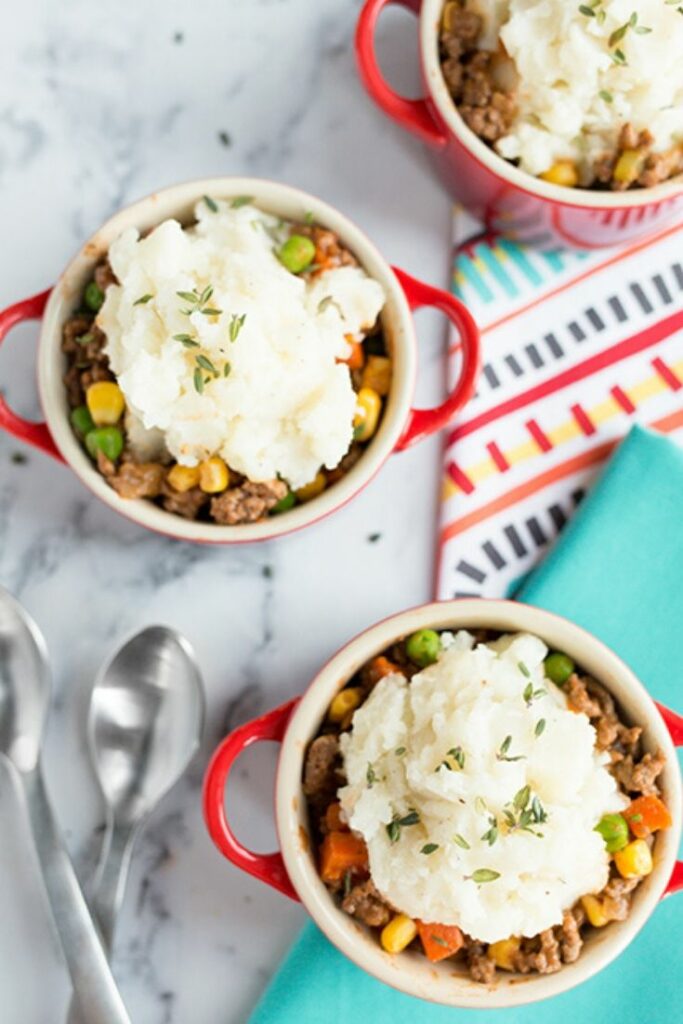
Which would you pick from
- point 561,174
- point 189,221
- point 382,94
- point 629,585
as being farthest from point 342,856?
point 382,94

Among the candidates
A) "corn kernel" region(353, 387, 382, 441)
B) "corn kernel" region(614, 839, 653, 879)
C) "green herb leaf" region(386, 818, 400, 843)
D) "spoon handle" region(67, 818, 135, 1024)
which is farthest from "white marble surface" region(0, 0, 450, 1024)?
"corn kernel" region(614, 839, 653, 879)

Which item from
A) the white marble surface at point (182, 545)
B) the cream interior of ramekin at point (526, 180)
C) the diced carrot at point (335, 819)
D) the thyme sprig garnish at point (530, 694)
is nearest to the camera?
the thyme sprig garnish at point (530, 694)

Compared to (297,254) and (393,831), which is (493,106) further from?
(393,831)

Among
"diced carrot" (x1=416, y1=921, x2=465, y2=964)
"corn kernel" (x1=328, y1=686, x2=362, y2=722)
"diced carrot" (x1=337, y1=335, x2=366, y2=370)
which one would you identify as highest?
"diced carrot" (x1=337, y1=335, x2=366, y2=370)

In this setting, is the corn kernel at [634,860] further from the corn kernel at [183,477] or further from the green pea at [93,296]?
the green pea at [93,296]

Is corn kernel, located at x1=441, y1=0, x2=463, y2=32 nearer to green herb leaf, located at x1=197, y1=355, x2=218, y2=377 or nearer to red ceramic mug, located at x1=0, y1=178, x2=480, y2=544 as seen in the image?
red ceramic mug, located at x1=0, y1=178, x2=480, y2=544

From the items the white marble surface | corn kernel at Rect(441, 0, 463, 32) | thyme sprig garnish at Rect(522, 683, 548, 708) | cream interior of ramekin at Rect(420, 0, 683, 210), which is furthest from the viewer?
the white marble surface

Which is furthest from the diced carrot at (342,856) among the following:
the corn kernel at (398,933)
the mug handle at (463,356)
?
the mug handle at (463,356)
